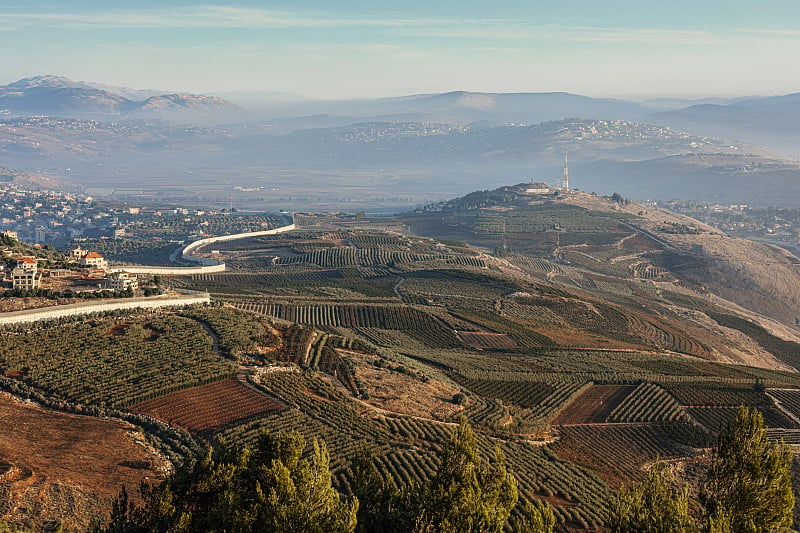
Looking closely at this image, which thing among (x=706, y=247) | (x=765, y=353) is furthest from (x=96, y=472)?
(x=706, y=247)

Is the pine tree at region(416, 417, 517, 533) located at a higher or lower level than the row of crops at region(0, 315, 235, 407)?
higher

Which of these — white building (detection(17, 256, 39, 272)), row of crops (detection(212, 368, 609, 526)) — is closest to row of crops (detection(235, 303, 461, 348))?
white building (detection(17, 256, 39, 272))

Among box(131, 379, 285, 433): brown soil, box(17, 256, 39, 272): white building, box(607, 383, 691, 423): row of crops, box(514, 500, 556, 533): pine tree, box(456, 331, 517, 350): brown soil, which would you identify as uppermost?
box(17, 256, 39, 272): white building

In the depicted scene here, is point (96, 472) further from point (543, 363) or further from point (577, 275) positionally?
point (577, 275)

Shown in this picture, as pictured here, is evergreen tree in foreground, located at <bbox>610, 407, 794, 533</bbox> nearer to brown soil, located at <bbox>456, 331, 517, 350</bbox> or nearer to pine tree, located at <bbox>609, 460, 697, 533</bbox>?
pine tree, located at <bbox>609, 460, 697, 533</bbox>

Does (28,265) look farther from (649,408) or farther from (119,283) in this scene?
(649,408)

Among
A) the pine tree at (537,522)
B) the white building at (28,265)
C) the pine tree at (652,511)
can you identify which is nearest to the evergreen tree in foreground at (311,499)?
the pine tree at (537,522)

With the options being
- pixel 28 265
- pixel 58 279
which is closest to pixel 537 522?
pixel 28 265
